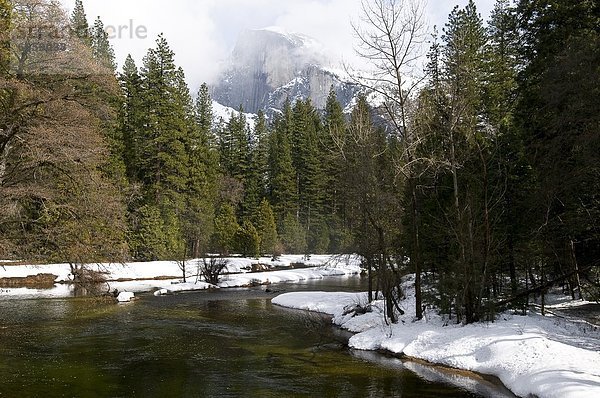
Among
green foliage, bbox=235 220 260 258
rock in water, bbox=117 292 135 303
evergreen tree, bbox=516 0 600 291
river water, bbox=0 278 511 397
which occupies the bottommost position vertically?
river water, bbox=0 278 511 397

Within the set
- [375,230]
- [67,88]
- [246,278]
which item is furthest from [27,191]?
[246,278]

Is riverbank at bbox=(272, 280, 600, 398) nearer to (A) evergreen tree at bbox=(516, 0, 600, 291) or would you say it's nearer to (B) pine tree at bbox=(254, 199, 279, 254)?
(A) evergreen tree at bbox=(516, 0, 600, 291)

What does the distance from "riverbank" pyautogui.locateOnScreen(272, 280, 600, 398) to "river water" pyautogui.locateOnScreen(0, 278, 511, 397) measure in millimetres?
607

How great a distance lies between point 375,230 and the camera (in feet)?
60.7

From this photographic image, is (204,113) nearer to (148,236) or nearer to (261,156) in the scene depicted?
(261,156)

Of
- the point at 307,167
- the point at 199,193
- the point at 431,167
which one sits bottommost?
the point at 431,167

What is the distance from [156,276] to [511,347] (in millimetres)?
30444

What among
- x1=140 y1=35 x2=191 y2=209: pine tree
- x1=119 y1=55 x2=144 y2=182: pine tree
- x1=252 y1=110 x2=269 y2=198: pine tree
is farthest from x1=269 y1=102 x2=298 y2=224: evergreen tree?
x1=119 y1=55 x2=144 y2=182: pine tree

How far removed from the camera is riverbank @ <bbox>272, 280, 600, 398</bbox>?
1016 centimetres

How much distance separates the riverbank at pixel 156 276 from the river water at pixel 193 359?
582 centimetres

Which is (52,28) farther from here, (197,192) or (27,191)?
(197,192)

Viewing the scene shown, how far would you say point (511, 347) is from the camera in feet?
40.2

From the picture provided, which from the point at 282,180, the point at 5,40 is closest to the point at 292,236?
the point at 282,180

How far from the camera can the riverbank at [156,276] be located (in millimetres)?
29109
